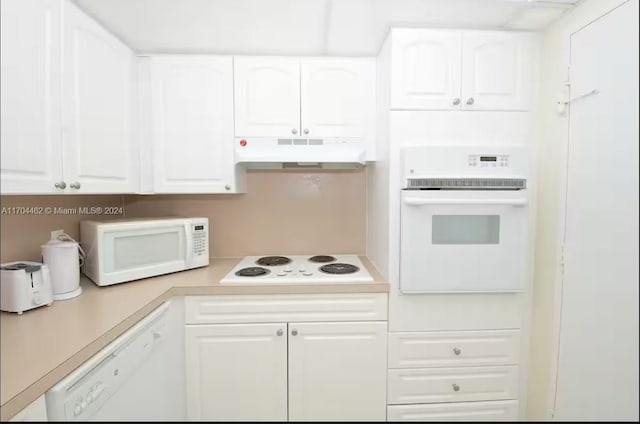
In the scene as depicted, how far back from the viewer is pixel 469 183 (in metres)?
1.34

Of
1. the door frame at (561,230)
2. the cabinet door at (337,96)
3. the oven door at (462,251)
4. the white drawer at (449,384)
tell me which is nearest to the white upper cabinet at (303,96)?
the cabinet door at (337,96)

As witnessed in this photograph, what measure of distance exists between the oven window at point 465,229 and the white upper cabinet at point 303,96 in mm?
658

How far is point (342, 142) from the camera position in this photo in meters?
1.63

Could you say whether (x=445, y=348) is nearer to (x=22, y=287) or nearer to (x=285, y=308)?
(x=285, y=308)

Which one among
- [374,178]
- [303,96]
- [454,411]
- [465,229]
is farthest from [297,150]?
[454,411]

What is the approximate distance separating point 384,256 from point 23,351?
1.38m

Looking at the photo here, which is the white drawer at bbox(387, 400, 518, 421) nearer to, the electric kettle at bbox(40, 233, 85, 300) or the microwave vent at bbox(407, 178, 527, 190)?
the microwave vent at bbox(407, 178, 527, 190)

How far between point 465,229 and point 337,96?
0.98 metres

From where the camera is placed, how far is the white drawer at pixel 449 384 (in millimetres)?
1428

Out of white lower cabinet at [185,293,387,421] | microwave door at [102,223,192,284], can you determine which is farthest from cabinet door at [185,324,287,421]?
microwave door at [102,223,192,284]

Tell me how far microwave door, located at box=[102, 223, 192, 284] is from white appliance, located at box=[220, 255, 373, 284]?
1.02 ft

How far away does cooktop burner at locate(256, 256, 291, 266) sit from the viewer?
1784 millimetres

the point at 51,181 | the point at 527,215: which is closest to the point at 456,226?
the point at 527,215

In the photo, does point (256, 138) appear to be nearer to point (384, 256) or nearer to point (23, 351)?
point (384, 256)
